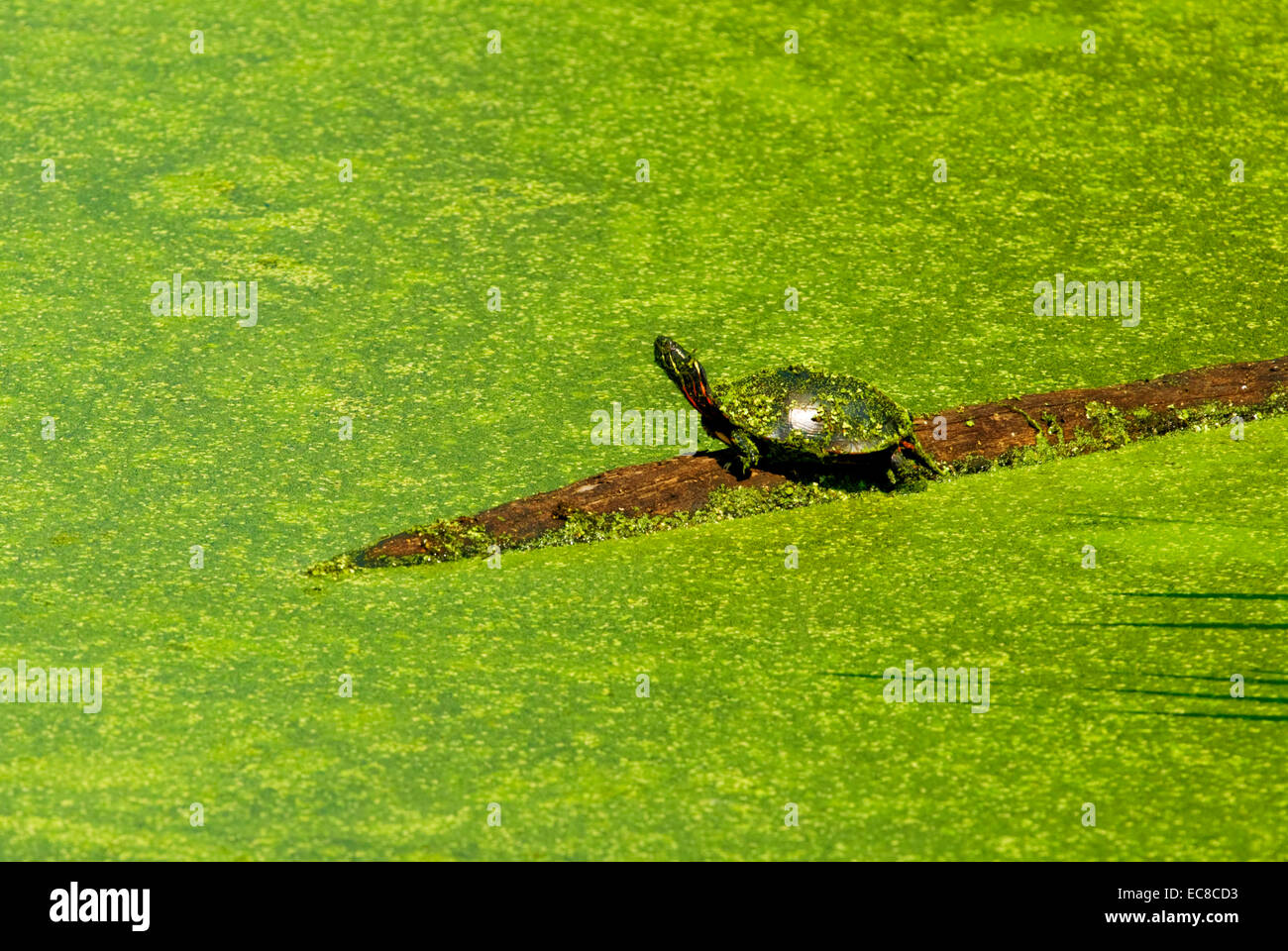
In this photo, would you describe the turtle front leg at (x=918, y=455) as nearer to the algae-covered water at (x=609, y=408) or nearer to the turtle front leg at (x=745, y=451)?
the algae-covered water at (x=609, y=408)

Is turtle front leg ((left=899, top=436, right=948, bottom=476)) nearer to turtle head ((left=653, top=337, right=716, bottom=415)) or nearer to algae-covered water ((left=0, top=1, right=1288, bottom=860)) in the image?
algae-covered water ((left=0, top=1, right=1288, bottom=860))

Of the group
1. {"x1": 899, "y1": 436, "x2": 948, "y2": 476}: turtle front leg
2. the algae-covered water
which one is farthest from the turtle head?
{"x1": 899, "y1": 436, "x2": 948, "y2": 476}: turtle front leg

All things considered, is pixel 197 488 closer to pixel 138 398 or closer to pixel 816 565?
pixel 138 398

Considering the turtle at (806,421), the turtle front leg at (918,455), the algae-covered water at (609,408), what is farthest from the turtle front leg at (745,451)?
the turtle front leg at (918,455)

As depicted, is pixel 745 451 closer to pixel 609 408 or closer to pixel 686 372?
pixel 686 372

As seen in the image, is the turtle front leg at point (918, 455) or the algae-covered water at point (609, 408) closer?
the algae-covered water at point (609, 408)

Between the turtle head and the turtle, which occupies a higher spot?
the turtle head
